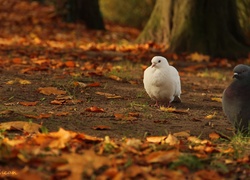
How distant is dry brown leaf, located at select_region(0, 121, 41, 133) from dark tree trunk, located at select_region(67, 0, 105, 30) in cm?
1308

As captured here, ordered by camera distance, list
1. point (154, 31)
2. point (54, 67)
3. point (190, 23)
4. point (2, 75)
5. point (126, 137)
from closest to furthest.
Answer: point (126, 137) < point (2, 75) < point (54, 67) < point (190, 23) < point (154, 31)

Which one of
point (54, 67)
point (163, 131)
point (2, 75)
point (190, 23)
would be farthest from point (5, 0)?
point (163, 131)

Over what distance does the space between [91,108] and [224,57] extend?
7.29 m

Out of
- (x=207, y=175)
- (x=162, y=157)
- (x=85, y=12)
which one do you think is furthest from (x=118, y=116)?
(x=85, y=12)

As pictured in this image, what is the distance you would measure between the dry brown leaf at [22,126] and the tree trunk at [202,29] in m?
8.08

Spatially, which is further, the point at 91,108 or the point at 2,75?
the point at 2,75

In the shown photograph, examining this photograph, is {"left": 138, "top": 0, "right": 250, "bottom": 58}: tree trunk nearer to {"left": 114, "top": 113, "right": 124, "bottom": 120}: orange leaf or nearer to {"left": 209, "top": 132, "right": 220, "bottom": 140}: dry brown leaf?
{"left": 114, "top": 113, "right": 124, "bottom": 120}: orange leaf

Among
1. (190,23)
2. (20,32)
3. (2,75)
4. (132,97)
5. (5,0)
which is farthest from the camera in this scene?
(5,0)

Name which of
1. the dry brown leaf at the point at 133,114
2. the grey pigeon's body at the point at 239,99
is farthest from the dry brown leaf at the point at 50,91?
the grey pigeon's body at the point at 239,99

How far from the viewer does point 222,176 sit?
155 inches

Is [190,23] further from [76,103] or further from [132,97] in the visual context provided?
[76,103]

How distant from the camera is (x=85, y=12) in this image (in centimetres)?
1811

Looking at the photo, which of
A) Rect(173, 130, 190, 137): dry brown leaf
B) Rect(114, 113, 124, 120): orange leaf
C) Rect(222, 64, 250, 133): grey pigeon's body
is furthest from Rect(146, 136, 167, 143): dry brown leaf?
Rect(114, 113, 124, 120): orange leaf

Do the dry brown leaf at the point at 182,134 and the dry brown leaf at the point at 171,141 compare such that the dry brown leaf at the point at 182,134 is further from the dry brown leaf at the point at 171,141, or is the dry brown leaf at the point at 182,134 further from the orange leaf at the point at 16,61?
the orange leaf at the point at 16,61
